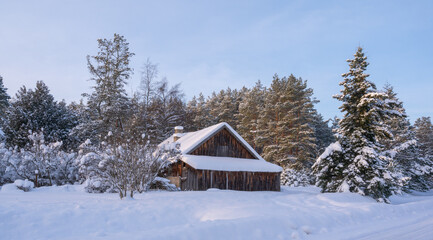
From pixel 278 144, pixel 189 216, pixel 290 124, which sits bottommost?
pixel 189 216

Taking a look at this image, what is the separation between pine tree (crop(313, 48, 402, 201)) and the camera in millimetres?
16734

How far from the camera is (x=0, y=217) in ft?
24.3

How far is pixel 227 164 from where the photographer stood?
2259cm

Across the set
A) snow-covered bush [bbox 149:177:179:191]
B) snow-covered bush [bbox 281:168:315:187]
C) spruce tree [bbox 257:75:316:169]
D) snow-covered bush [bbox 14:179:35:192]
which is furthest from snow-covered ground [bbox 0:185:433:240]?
spruce tree [bbox 257:75:316:169]

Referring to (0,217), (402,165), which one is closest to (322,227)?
(0,217)

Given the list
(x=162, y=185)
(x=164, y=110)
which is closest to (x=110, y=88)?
(x=164, y=110)

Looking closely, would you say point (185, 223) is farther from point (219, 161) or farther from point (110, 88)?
point (110, 88)

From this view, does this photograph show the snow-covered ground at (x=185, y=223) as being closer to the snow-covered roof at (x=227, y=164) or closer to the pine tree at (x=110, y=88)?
the snow-covered roof at (x=227, y=164)

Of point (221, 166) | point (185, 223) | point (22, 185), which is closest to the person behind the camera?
point (185, 223)

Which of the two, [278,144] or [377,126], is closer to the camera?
[377,126]

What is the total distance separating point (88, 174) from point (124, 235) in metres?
11.7

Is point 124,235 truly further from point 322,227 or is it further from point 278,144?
point 278,144

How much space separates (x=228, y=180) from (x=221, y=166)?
4.47ft

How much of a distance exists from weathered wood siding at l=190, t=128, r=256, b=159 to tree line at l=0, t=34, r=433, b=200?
16.1 feet
